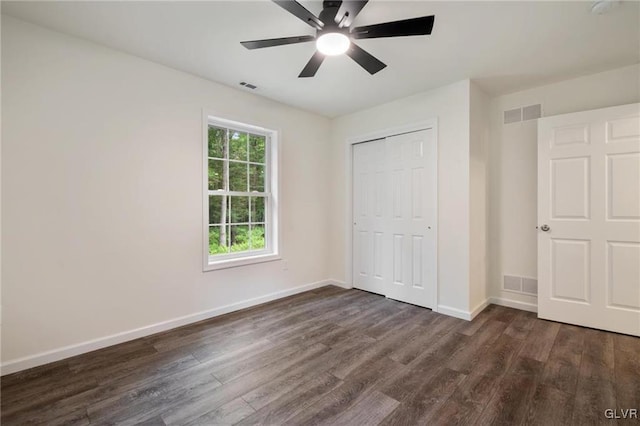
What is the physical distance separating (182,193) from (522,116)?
4006 millimetres

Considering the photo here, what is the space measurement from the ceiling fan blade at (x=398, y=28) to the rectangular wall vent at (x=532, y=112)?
92.6 inches

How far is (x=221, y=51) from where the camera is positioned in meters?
2.55

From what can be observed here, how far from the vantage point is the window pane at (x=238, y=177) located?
11.4 feet

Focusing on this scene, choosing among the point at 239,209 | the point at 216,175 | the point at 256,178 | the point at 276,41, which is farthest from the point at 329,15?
the point at 239,209

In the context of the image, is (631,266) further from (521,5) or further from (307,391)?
(307,391)

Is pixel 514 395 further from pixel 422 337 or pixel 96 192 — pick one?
pixel 96 192

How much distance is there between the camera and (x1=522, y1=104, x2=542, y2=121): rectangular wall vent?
10.7 feet

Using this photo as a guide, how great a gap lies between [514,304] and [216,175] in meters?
3.92

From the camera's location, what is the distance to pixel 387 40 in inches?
93.3

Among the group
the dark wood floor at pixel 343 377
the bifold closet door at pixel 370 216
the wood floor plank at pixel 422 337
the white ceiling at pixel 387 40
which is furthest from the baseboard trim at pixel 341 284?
the white ceiling at pixel 387 40

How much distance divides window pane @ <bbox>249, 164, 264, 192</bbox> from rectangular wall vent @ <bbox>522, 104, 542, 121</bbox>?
10.8 ft

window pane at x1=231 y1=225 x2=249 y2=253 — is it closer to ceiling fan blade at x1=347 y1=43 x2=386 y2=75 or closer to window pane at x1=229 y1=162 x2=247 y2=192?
window pane at x1=229 y1=162 x2=247 y2=192

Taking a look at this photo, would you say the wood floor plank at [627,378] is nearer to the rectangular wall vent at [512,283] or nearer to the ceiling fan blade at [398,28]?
the rectangular wall vent at [512,283]

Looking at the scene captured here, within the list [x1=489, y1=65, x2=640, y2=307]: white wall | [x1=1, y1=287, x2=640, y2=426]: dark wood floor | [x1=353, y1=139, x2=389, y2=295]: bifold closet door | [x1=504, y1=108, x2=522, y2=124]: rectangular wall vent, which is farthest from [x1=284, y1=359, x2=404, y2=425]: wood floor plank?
[x1=504, y1=108, x2=522, y2=124]: rectangular wall vent
